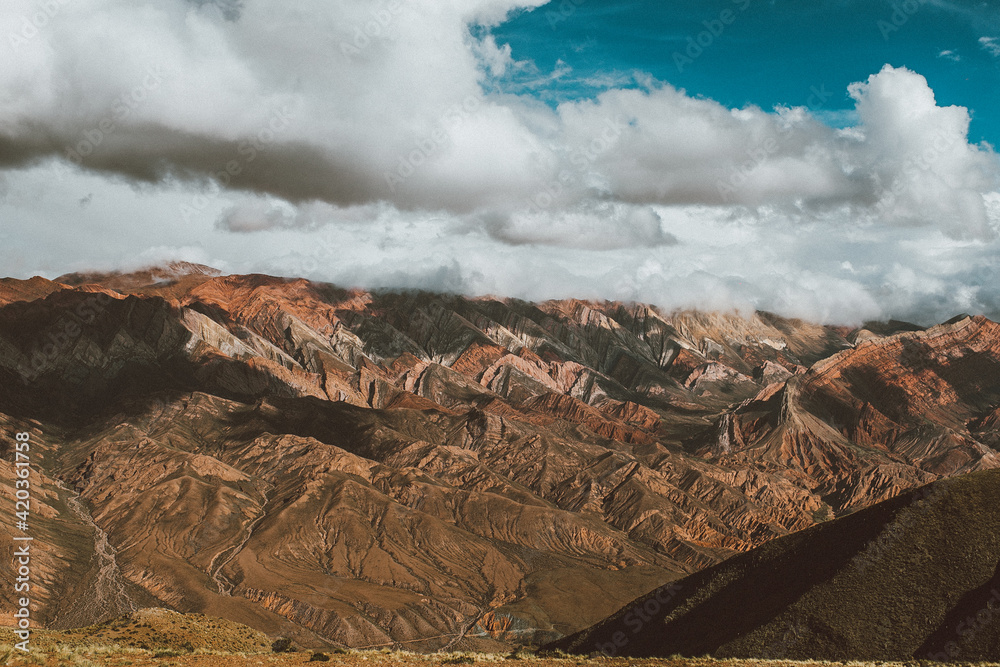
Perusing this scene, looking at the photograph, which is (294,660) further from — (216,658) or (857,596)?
(857,596)

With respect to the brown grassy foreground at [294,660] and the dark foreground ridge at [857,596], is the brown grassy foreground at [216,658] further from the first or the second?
the dark foreground ridge at [857,596]

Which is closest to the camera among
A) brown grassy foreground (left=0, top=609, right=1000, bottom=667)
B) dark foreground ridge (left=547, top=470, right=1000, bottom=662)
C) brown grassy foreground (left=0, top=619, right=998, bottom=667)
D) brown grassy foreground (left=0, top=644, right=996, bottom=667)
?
brown grassy foreground (left=0, top=644, right=996, bottom=667)

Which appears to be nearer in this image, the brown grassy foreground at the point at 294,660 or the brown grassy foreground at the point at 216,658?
the brown grassy foreground at the point at 294,660

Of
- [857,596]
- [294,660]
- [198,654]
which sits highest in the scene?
[857,596]

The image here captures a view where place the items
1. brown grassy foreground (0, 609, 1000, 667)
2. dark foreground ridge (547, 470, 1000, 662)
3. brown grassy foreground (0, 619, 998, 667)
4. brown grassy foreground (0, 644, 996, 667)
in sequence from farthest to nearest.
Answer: dark foreground ridge (547, 470, 1000, 662), brown grassy foreground (0, 609, 1000, 667), brown grassy foreground (0, 619, 998, 667), brown grassy foreground (0, 644, 996, 667)

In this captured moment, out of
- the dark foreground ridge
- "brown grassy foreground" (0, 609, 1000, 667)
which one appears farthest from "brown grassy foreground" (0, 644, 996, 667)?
the dark foreground ridge

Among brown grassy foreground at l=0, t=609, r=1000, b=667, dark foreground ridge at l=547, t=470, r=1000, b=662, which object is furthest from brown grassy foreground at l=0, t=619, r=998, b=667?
dark foreground ridge at l=547, t=470, r=1000, b=662

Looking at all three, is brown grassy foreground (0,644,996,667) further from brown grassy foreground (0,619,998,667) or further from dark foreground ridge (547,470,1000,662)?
dark foreground ridge (547,470,1000,662)

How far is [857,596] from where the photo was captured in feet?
222

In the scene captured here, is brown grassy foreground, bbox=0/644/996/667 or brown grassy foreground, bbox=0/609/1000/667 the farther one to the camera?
brown grassy foreground, bbox=0/609/1000/667

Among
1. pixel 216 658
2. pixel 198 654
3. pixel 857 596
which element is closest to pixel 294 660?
pixel 216 658

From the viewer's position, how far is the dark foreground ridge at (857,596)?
63.0 metres

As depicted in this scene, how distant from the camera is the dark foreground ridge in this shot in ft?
207

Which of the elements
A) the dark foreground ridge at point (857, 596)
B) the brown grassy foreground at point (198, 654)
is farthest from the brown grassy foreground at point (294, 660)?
the dark foreground ridge at point (857, 596)
